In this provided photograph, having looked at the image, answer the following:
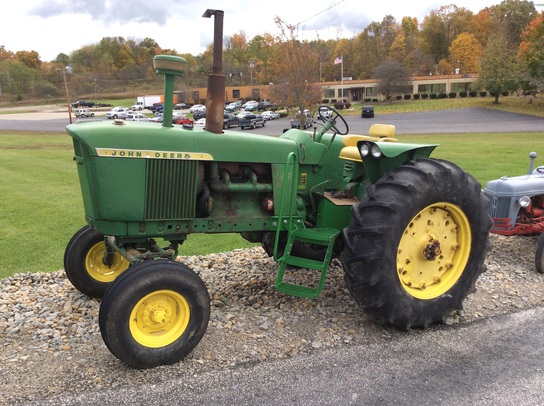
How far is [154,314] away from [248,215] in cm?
118

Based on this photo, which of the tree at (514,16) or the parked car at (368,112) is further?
the tree at (514,16)

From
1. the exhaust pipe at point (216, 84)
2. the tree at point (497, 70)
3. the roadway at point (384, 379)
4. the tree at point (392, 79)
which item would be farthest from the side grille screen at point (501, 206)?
the tree at point (392, 79)

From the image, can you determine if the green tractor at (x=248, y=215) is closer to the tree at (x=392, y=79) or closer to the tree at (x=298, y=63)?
the tree at (x=298, y=63)

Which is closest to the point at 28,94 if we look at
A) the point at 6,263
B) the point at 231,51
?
the point at 231,51

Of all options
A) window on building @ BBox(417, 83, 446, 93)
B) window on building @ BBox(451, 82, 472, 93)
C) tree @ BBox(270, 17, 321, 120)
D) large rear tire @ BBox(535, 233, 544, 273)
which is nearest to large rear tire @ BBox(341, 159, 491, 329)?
large rear tire @ BBox(535, 233, 544, 273)

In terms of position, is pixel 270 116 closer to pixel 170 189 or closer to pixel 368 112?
pixel 368 112

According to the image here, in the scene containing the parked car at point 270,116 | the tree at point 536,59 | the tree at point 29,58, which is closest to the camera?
the tree at point 536,59

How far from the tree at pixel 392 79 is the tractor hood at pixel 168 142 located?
62.3 meters

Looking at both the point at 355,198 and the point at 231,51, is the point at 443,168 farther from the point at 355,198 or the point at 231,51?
the point at 231,51

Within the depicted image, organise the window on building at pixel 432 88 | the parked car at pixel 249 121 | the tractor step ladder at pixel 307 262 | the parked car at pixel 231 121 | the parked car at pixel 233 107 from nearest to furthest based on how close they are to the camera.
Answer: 1. the tractor step ladder at pixel 307 262
2. the parked car at pixel 249 121
3. the parked car at pixel 231 121
4. the parked car at pixel 233 107
5. the window on building at pixel 432 88

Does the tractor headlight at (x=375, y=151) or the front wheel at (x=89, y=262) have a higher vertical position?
the tractor headlight at (x=375, y=151)

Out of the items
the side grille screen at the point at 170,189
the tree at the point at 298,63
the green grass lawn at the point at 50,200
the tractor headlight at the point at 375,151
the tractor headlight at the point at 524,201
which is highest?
the tree at the point at 298,63

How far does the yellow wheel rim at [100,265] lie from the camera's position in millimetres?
4629

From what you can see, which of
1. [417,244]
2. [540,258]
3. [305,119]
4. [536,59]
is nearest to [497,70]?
[536,59]
